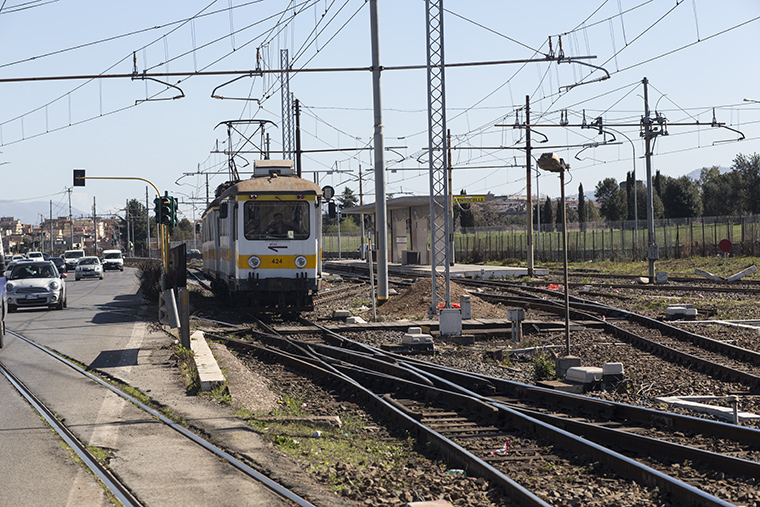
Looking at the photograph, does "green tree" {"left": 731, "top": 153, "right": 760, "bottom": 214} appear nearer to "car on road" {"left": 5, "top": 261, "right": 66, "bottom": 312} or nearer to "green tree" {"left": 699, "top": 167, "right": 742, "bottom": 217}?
"green tree" {"left": 699, "top": 167, "right": 742, "bottom": 217}

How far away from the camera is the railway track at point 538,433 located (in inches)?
260

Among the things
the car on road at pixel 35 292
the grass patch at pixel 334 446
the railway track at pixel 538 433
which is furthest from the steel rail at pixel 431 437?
the car on road at pixel 35 292

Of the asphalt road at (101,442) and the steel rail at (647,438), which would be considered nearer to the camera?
the asphalt road at (101,442)

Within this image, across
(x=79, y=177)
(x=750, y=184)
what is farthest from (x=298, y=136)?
(x=750, y=184)

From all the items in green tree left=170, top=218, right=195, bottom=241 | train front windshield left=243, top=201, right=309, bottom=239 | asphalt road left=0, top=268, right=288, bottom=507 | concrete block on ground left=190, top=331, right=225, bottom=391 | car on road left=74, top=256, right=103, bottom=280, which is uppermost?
green tree left=170, top=218, right=195, bottom=241

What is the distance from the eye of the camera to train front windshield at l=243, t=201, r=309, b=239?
825 inches

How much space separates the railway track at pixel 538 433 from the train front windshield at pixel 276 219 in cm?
895

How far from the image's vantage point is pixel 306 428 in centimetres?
921

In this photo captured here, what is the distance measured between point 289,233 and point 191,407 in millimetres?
11342

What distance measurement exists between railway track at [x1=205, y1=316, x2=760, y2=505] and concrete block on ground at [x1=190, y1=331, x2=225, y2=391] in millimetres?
1775

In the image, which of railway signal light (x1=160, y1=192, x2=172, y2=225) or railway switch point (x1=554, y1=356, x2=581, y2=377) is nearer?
railway switch point (x1=554, y1=356, x2=581, y2=377)

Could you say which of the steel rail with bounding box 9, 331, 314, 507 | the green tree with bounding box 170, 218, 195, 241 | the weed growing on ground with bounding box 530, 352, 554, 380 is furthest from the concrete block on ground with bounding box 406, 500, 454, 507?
the green tree with bounding box 170, 218, 195, 241

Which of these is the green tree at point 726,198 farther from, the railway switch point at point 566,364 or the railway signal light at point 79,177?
the railway switch point at point 566,364

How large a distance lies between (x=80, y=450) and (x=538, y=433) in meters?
4.42
